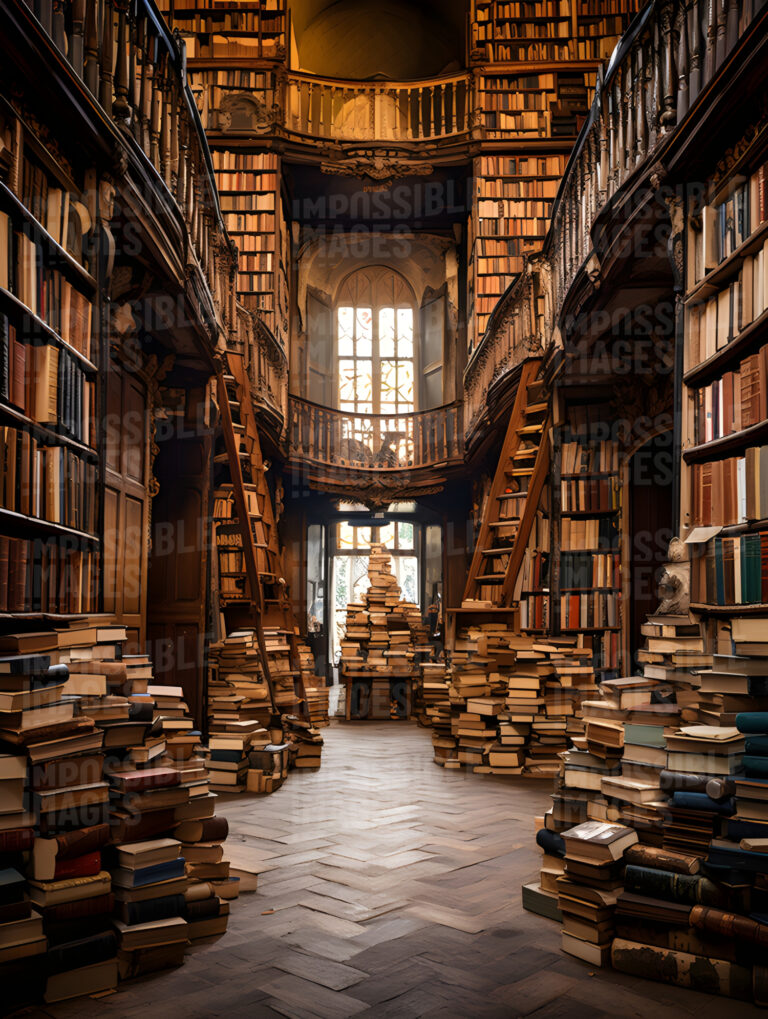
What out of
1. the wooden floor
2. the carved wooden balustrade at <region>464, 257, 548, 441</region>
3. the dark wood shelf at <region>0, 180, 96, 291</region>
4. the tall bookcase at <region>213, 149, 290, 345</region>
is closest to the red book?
the wooden floor

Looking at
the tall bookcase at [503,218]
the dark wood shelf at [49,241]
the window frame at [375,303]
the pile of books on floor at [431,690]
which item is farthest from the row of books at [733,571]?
the window frame at [375,303]

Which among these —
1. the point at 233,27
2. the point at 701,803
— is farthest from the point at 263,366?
the point at 701,803

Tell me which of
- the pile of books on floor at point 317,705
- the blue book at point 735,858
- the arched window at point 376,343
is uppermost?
the arched window at point 376,343

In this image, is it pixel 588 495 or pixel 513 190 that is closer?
pixel 588 495

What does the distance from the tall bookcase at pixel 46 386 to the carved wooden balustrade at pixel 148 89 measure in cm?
40

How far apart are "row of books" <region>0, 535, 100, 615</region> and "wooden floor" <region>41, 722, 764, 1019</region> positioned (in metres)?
1.16

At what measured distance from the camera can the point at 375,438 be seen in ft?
39.4

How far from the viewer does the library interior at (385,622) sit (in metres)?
2.22

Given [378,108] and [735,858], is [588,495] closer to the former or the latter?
[735,858]

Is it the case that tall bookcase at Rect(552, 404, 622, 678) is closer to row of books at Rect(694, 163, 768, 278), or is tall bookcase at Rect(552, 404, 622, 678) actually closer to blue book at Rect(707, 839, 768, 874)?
row of books at Rect(694, 163, 768, 278)

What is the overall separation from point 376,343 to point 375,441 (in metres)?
2.45

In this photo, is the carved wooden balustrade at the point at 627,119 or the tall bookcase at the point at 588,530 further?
the tall bookcase at the point at 588,530

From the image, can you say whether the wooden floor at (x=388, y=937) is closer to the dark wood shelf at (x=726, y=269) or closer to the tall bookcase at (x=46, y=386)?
the tall bookcase at (x=46, y=386)

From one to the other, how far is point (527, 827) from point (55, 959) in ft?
7.86
